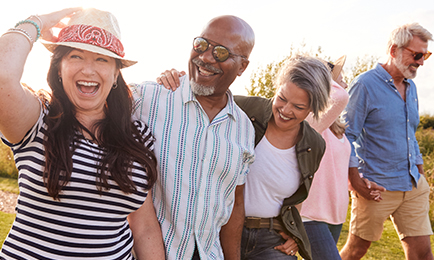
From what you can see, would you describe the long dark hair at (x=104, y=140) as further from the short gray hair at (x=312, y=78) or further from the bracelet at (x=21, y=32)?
the short gray hair at (x=312, y=78)

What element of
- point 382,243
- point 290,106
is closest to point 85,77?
point 290,106

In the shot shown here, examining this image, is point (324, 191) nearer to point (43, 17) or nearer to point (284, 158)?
point (284, 158)

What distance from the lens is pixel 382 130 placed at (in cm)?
488

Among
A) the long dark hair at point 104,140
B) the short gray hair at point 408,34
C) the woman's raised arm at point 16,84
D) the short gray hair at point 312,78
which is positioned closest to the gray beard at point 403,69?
the short gray hair at point 408,34

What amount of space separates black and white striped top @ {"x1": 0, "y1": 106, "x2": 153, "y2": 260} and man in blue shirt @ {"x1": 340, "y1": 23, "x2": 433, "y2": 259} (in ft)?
11.6

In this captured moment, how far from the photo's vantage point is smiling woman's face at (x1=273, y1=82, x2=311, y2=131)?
10.3 ft

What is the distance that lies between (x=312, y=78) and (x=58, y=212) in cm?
211

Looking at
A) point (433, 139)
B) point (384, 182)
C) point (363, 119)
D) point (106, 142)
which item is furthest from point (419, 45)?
point (433, 139)

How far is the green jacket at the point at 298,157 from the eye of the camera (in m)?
3.18

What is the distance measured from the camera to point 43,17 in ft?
6.87

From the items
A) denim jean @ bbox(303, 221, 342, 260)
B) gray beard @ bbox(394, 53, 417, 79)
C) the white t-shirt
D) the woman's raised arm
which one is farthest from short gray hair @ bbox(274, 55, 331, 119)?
gray beard @ bbox(394, 53, 417, 79)

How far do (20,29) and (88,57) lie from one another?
0.35 metres

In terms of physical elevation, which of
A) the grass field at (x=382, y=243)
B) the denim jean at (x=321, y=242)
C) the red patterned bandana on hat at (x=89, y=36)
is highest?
the red patterned bandana on hat at (x=89, y=36)

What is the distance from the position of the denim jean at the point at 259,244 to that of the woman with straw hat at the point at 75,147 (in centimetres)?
98
